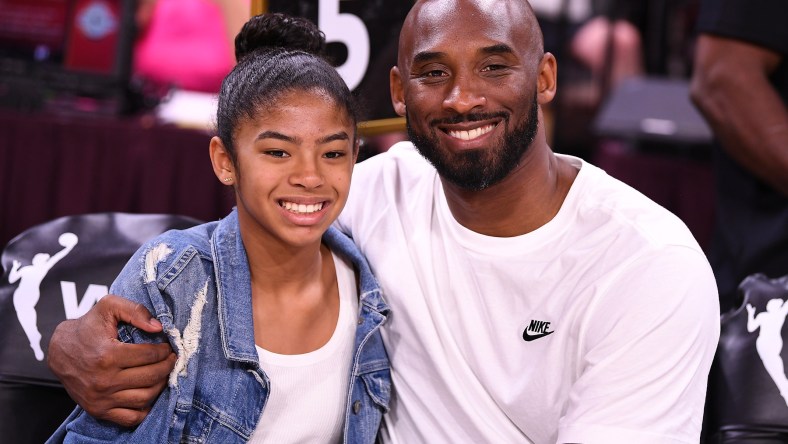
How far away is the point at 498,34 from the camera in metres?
2.01

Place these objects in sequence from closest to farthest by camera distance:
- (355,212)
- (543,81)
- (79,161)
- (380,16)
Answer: (543,81), (355,212), (380,16), (79,161)

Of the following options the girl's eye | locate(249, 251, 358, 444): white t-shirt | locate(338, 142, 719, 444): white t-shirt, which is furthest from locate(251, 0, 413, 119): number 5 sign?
locate(249, 251, 358, 444): white t-shirt

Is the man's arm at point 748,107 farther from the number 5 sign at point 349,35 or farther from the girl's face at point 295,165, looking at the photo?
the girl's face at point 295,165

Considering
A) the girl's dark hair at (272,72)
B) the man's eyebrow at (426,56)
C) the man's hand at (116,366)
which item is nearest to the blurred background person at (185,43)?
the girl's dark hair at (272,72)

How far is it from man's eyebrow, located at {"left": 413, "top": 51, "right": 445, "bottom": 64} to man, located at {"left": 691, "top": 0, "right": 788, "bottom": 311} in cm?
96

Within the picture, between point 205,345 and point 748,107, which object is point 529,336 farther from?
point 748,107

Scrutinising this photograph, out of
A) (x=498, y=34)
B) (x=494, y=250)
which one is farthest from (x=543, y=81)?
(x=494, y=250)

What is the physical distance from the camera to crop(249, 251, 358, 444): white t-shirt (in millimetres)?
1942

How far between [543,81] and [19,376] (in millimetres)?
1188

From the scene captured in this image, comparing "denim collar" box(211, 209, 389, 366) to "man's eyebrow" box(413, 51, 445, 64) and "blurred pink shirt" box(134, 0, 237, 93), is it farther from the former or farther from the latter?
"blurred pink shirt" box(134, 0, 237, 93)

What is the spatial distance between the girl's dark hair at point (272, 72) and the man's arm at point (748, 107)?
42.8 inches

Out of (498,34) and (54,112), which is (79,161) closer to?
(54,112)

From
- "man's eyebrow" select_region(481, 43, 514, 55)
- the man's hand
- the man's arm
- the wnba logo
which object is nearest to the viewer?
the man's hand

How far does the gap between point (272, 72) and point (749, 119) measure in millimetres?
1276
